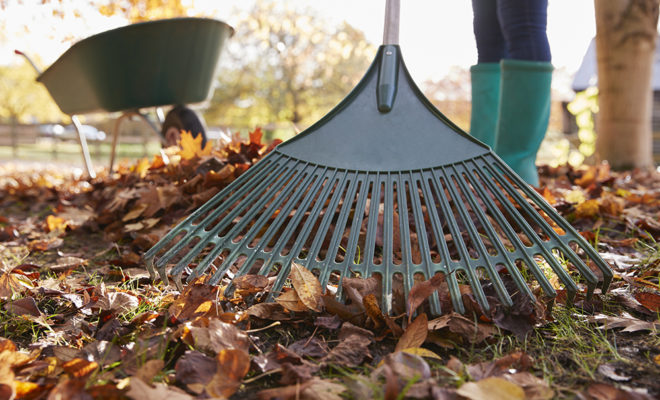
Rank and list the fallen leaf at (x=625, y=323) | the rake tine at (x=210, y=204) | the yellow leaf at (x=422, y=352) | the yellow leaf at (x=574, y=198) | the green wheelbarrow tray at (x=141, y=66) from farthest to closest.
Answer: the green wheelbarrow tray at (x=141, y=66), the yellow leaf at (x=574, y=198), the rake tine at (x=210, y=204), the fallen leaf at (x=625, y=323), the yellow leaf at (x=422, y=352)

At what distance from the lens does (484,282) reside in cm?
109

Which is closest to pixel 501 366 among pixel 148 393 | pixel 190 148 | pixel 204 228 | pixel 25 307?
pixel 148 393

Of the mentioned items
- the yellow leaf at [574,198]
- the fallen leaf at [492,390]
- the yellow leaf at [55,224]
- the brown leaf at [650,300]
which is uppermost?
the yellow leaf at [574,198]

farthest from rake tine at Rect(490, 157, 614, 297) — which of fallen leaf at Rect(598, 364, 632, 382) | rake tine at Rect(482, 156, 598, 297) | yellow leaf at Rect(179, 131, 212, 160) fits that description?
yellow leaf at Rect(179, 131, 212, 160)

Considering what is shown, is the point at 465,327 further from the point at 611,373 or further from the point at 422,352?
the point at 611,373

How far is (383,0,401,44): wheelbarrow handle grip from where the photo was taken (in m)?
1.40

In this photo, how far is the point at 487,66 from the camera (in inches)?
87.9

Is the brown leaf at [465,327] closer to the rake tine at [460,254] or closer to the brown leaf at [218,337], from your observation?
the rake tine at [460,254]

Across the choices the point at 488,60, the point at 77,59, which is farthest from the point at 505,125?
the point at 77,59

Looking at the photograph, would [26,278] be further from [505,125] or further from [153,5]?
[153,5]

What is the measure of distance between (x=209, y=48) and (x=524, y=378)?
112 inches

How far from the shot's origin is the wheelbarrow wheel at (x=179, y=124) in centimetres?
304

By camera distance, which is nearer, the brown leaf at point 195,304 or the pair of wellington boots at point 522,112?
the brown leaf at point 195,304

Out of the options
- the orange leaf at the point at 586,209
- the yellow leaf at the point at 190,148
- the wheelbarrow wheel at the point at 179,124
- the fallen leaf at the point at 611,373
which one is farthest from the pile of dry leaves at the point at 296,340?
the wheelbarrow wheel at the point at 179,124
